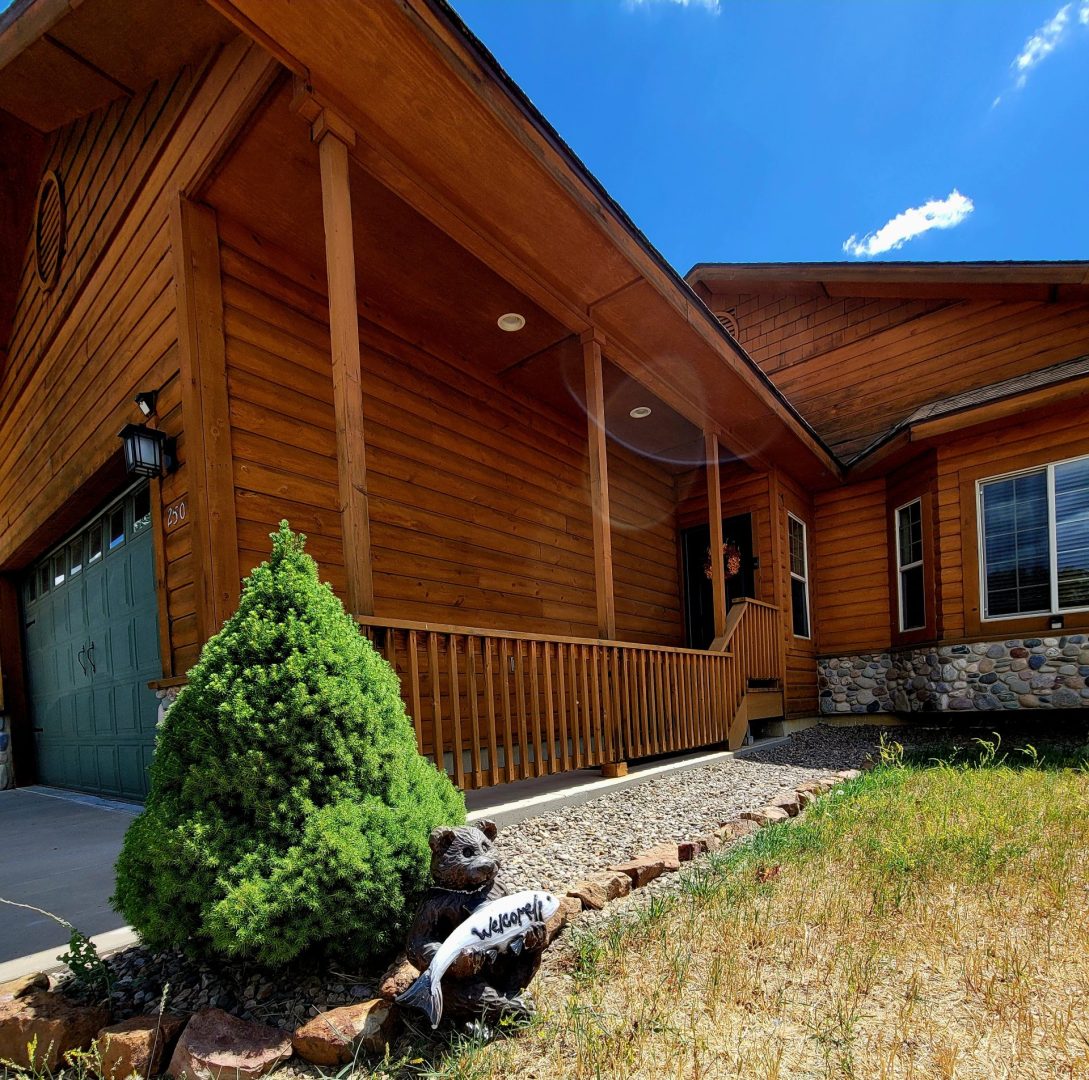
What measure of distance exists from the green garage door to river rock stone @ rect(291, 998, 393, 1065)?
3.37 m

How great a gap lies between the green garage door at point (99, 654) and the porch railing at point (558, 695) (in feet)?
6.29

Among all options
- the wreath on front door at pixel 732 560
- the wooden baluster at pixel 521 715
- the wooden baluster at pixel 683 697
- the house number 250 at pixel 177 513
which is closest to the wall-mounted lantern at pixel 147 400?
the house number 250 at pixel 177 513

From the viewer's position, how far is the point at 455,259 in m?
4.12

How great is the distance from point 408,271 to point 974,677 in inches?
261

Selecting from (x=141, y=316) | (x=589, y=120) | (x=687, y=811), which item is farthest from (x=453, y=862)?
(x=589, y=120)

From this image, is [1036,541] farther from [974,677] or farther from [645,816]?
[645,816]

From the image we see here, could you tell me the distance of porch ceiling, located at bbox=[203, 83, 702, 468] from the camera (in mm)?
3352

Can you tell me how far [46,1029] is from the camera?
5.08 feet

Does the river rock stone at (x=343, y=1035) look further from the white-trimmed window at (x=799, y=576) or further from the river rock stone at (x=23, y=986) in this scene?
the white-trimmed window at (x=799, y=576)

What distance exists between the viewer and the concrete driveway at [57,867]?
219 cm

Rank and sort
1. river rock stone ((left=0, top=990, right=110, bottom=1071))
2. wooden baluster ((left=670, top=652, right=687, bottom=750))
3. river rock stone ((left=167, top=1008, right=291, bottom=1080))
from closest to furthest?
river rock stone ((left=167, top=1008, right=291, bottom=1080)) < river rock stone ((left=0, top=990, right=110, bottom=1071)) < wooden baluster ((left=670, top=652, right=687, bottom=750))

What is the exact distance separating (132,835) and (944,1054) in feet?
7.19

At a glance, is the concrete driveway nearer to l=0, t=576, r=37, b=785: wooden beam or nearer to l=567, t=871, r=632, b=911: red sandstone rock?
l=567, t=871, r=632, b=911: red sandstone rock

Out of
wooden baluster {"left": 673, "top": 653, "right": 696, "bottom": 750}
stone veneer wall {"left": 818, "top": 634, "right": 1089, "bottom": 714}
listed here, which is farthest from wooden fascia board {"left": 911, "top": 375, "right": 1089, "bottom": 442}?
wooden baluster {"left": 673, "top": 653, "right": 696, "bottom": 750}
